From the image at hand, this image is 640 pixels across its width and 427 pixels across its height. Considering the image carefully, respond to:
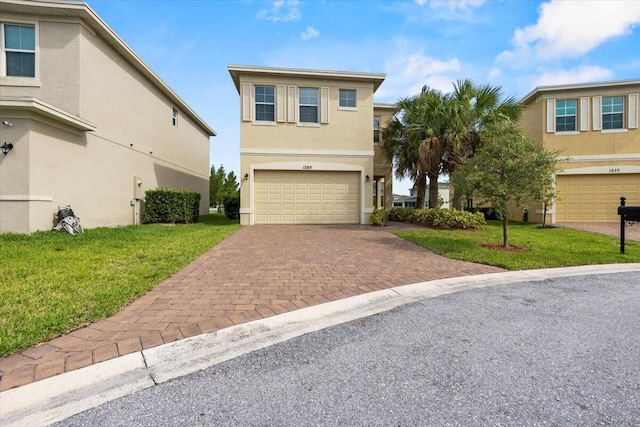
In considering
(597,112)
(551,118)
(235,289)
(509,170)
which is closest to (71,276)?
(235,289)

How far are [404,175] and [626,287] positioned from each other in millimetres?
12124

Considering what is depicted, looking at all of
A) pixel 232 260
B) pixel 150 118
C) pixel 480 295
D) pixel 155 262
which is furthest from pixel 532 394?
pixel 150 118

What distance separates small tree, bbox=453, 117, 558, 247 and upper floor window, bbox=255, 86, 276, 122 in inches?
373

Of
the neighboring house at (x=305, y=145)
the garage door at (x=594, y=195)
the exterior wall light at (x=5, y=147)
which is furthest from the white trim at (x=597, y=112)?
the exterior wall light at (x=5, y=147)

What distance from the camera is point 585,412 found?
2148 millimetres

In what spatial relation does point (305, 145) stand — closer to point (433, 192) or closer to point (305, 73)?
point (305, 73)

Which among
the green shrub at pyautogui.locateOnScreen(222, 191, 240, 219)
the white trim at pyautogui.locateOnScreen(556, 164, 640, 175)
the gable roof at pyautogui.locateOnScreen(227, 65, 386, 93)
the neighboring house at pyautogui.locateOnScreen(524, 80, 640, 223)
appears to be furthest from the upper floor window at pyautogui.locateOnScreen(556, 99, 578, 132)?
the green shrub at pyautogui.locateOnScreen(222, 191, 240, 219)

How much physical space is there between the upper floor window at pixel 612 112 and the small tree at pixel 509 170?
11456mm

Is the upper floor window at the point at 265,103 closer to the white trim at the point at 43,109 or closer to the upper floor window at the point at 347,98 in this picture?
the upper floor window at the point at 347,98

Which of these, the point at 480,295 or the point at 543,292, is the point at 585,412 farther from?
the point at 543,292

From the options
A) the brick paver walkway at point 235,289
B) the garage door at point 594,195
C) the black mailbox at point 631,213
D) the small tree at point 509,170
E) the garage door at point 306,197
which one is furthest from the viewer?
the garage door at point 594,195

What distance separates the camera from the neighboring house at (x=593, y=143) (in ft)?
51.5

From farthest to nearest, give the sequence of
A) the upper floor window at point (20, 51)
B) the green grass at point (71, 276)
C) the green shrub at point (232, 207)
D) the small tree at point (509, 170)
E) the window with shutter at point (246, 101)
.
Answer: the green shrub at point (232, 207) < the window with shutter at point (246, 101) < the upper floor window at point (20, 51) < the small tree at point (509, 170) < the green grass at point (71, 276)

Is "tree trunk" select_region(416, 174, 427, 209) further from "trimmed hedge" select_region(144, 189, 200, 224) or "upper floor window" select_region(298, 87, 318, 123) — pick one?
"trimmed hedge" select_region(144, 189, 200, 224)
